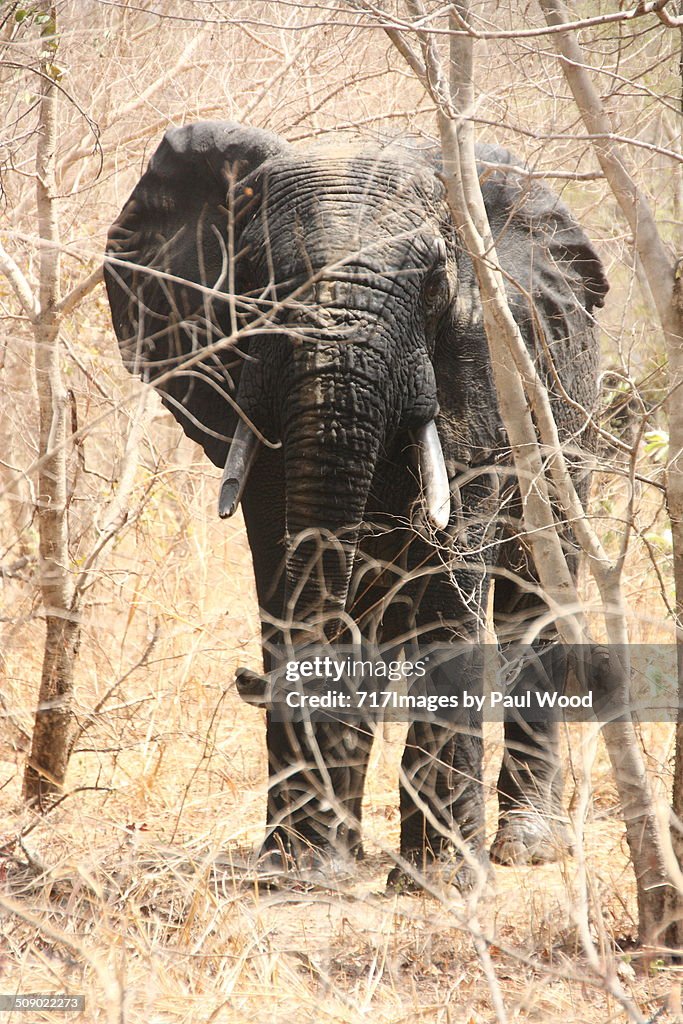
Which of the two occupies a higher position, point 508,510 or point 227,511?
point 508,510

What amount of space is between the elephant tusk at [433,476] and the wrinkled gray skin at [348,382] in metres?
0.06

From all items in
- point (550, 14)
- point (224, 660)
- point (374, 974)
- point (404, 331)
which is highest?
point (550, 14)

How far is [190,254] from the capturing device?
4.99 meters

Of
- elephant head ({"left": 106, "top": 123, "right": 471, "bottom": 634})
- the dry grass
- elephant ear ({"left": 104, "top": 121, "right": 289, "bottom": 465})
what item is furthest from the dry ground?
elephant ear ({"left": 104, "top": 121, "right": 289, "bottom": 465})

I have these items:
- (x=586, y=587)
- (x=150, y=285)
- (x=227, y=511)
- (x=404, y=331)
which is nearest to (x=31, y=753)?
(x=227, y=511)

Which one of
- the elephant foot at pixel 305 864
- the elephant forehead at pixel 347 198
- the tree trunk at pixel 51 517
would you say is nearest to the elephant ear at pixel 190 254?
the elephant forehead at pixel 347 198

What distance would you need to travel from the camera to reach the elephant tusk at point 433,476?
4348mm

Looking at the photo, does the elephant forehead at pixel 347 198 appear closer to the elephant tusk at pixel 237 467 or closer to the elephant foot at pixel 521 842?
the elephant tusk at pixel 237 467

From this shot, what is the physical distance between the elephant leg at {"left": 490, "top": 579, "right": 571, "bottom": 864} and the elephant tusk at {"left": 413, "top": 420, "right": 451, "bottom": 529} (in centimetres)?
113

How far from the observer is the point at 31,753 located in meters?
5.27

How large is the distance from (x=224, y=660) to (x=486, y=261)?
124 inches

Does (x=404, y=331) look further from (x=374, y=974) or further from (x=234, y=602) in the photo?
(x=234, y=602)

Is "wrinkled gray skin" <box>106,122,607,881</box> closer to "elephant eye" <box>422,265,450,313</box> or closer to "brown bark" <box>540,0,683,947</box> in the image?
"elephant eye" <box>422,265,450,313</box>

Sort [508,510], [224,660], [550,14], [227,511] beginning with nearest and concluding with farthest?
1. [550,14]
2. [227,511]
3. [508,510]
4. [224,660]
